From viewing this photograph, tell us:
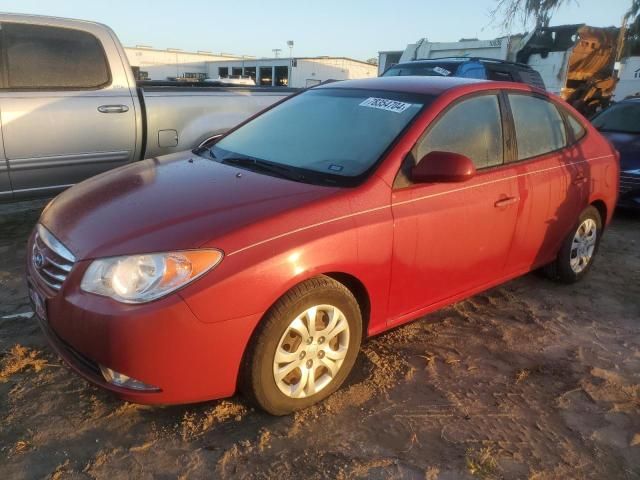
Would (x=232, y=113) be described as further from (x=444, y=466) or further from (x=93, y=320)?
(x=444, y=466)

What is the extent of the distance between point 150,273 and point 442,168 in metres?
1.54

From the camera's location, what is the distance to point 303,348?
2.56 metres

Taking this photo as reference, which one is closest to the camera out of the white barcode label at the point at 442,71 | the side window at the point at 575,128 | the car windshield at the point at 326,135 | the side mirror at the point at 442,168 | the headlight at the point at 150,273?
the headlight at the point at 150,273

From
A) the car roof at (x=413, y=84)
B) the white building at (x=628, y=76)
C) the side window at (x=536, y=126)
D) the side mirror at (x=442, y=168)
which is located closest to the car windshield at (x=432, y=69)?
the side window at (x=536, y=126)

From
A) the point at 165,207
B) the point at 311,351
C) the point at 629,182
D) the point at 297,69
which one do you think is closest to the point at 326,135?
the point at 165,207

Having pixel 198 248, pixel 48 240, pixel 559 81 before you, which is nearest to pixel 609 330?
pixel 198 248

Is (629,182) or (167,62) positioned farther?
(167,62)

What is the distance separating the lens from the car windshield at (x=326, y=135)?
2.95 metres

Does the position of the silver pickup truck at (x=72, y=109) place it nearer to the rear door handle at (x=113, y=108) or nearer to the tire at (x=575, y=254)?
the rear door handle at (x=113, y=108)

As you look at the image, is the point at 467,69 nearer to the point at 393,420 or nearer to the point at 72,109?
the point at 72,109

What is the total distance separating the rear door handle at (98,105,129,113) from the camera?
4773mm

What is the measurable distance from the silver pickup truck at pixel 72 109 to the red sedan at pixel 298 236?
1627 mm

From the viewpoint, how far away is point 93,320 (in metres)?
2.22

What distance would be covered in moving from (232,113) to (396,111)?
9.40ft
